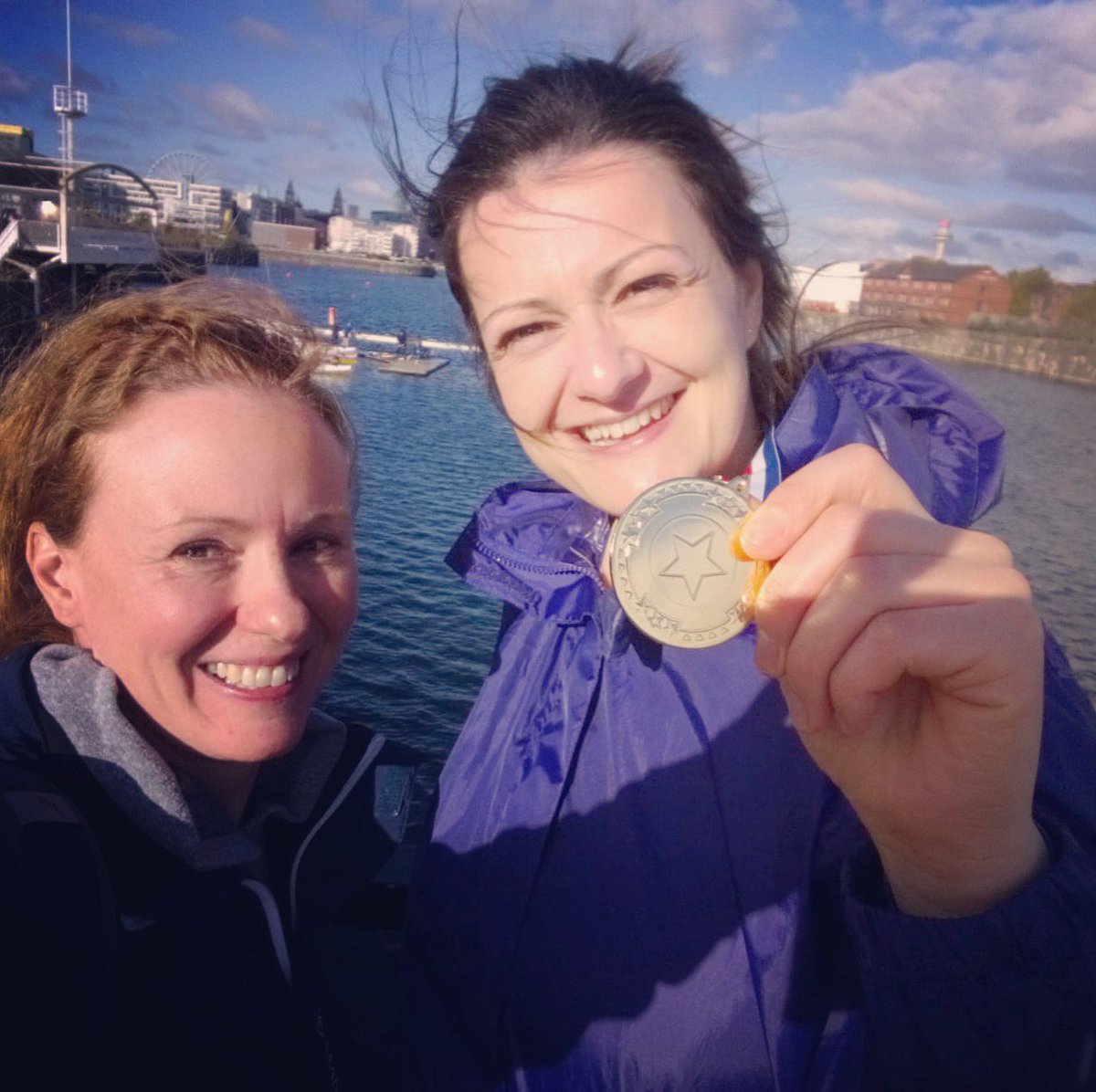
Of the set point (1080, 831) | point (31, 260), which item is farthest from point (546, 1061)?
point (31, 260)

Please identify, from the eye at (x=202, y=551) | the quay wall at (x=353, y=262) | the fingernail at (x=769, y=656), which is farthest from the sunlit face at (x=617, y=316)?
the quay wall at (x=353, y=262)

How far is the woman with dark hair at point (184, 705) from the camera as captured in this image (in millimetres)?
1912

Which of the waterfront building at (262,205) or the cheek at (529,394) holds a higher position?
the waterfront building at (262,205)

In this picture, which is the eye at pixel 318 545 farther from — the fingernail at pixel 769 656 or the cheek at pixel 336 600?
the fingernail at pixel 769 656

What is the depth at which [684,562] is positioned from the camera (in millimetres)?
2023

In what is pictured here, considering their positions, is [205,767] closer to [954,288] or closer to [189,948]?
[189,948]

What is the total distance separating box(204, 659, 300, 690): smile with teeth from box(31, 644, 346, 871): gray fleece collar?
0.28 metres

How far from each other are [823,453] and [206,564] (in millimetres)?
1853

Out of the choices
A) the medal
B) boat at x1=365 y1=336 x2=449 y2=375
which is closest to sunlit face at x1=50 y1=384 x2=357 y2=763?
the medal

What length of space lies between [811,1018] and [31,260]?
148 feet

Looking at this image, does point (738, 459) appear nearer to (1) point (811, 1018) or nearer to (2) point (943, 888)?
(2) point (943, 888)

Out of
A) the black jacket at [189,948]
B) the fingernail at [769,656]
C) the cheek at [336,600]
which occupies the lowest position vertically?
the black jacket at [189,948]

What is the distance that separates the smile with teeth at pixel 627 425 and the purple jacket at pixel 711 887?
1.24 ft

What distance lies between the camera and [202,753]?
2.50 meters
